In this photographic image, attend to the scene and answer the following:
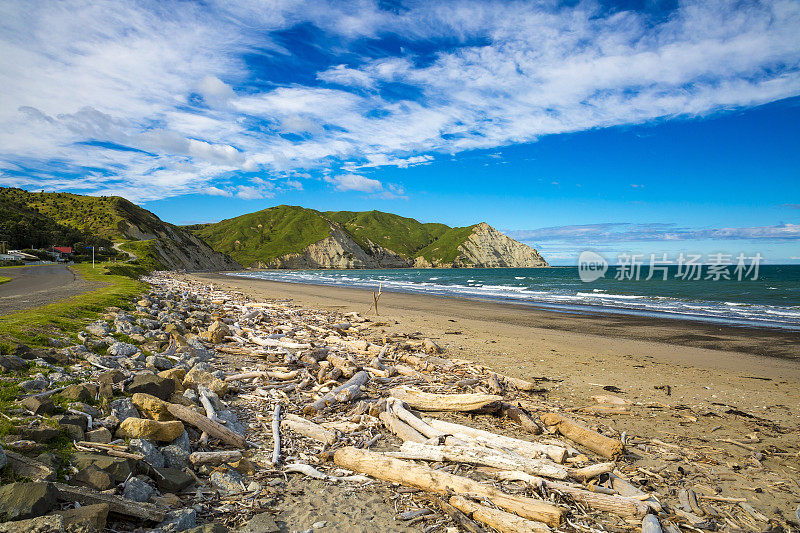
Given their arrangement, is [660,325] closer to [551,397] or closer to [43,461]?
[551,397]

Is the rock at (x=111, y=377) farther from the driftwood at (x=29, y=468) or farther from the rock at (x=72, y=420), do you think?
the driftwood at (x=29, y=468)

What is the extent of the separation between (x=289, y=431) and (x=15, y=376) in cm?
394

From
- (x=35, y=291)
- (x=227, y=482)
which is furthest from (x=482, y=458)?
(x=35, y=291)

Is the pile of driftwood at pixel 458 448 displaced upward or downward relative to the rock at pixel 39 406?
downward

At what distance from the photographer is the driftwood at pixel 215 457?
4.76 metres

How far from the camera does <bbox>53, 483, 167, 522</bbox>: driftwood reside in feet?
10.9

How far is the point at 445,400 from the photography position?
7.41 meters

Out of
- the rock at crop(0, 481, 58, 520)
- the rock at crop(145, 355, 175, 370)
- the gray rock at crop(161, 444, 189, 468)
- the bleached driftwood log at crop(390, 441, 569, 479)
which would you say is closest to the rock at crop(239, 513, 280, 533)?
the gray rock at crop(161, 444, 189, 468)

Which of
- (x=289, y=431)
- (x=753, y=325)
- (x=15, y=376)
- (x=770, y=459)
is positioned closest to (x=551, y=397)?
(x=770, y=459)

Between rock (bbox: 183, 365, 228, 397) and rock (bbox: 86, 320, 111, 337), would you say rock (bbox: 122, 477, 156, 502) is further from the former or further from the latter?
A: rock (bbox: 86, 320, 111, 337)

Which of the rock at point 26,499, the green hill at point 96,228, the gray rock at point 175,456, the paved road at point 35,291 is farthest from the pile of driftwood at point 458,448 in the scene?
the green hill at point 96,228

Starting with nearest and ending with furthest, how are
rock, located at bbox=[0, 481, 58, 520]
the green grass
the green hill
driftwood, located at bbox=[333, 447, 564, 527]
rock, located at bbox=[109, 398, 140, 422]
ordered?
1. rock, located at bbox=[0, 481, 58, 520]
2. driftwood, located at bbox=[333, 447, 564, 527]
3. rock, located at bbox=[109, 398, 140, 422]
4. the green grass
5. the green hill

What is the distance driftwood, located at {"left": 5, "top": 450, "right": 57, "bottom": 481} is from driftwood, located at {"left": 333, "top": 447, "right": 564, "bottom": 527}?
3.08m

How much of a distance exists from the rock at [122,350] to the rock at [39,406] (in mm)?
3966
